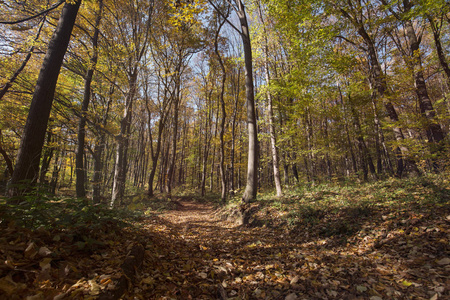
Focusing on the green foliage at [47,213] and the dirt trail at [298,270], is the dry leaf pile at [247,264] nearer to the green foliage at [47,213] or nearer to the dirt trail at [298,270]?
the dirt trail at [298,270]

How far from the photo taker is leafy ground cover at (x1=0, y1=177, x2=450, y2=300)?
205cm

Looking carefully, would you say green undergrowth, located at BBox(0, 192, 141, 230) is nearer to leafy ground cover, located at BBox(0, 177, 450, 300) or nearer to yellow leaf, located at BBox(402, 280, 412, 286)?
leafy ground cover, located at BBox(0, 177, 450, 300)

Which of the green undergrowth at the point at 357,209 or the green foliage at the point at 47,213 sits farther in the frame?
the green undergrowth at the point at 357,209

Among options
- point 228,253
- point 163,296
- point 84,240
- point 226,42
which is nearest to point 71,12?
point 84,240

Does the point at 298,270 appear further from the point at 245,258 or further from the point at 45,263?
the point at 45,263

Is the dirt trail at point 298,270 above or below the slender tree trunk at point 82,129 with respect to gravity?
below

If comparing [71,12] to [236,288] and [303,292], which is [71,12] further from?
[303,292]

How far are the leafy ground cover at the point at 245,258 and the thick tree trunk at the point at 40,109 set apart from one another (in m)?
1.29

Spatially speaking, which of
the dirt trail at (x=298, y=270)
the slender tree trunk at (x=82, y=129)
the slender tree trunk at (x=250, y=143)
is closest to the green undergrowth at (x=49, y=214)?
the dirt trail at (x=298, y=270)

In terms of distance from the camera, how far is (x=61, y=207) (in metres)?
3.42

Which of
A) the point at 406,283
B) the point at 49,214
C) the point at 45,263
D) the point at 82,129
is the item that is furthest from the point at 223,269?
the point at 82,129

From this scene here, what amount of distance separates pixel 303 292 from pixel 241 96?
58.5 ft

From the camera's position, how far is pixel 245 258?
3.88m

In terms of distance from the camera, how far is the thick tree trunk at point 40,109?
3.77 metres
